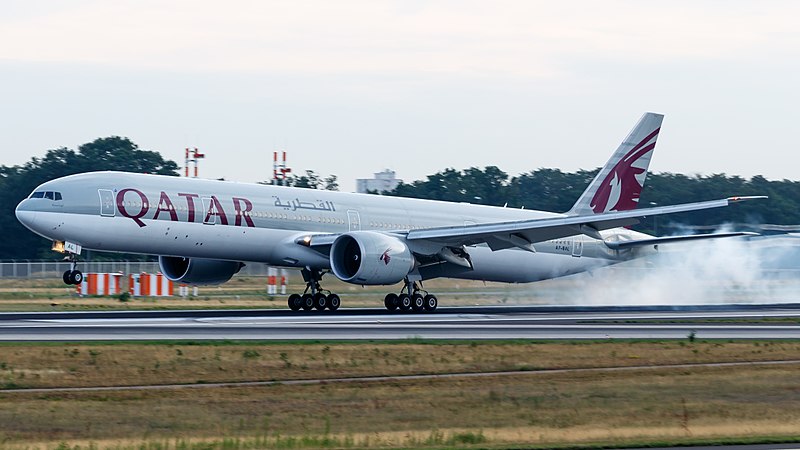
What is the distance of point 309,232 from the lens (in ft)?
139

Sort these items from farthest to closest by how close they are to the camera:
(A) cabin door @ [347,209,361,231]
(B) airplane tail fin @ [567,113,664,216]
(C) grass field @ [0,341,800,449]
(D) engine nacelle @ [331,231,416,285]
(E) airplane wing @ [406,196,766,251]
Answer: (B) airplane tail fin @ [567,113,664,216] < (A) cabin door @ [347,209,361,231] < (E) airplane wing @ [406,196,766,251] < (D) engine nacelle @ [331,231,416,285] < (C) grass field @ [0,341,800,449]

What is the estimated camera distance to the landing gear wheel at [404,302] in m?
42.6

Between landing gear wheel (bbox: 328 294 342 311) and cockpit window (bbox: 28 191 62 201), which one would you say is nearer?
cockpit window (bbox: 28 191 62 201)

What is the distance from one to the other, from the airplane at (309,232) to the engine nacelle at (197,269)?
0.05 meters

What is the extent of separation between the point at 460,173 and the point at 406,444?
103 metres

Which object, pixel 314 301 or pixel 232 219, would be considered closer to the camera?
pixel 232 219

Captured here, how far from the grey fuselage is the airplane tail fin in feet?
13.0

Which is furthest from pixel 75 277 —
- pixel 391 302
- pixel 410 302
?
pixel 410 302

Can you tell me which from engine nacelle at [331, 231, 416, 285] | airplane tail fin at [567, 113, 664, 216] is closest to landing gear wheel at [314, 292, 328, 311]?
engine nacelle at [331, 231, 416, 285]

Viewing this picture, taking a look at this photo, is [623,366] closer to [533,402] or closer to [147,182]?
[533,402]

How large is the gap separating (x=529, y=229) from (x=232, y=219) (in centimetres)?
1055

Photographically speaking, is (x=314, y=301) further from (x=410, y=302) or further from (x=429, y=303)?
(x=429, y=303)

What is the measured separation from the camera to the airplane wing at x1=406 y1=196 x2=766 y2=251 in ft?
138

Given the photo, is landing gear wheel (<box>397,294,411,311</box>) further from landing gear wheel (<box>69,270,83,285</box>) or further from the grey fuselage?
landing gear wheel (<box>69,270,83,285</box>)
